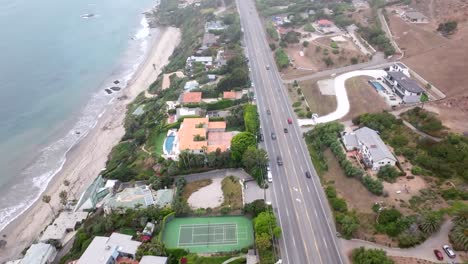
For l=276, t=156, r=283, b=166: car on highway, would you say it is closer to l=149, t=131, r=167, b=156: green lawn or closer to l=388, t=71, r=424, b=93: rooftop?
l=149, t=131, r=167, b=156: green lawn

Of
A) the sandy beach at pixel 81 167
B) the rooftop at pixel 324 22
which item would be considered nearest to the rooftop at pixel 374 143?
the sandy beach at pixel 81 167

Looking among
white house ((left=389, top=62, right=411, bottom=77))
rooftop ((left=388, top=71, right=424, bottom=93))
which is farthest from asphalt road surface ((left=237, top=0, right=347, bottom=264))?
white house ((left=389, top=62, right=411, bottom=77))

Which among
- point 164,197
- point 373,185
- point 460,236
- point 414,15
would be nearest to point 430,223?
point 460,236

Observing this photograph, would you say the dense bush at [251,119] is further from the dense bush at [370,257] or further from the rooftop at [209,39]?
the rooftop at [209,39]

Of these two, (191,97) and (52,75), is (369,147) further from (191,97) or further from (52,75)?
(52,75)

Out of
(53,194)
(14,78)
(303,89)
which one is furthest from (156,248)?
(14,78)

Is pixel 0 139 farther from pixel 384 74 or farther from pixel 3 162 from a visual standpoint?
pixel 384 74
